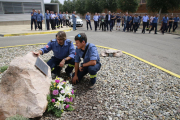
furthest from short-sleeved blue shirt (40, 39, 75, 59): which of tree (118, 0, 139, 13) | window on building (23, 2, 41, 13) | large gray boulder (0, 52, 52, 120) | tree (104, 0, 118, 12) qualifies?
tree (104, 0, 118, 12)

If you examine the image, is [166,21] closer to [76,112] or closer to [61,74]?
[61,74]

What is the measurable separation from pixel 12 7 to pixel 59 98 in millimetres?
21457

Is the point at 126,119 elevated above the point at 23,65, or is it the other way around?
A: the point at 23,65

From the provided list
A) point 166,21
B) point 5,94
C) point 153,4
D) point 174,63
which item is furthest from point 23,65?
point 153,4

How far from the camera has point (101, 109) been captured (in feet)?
9.19

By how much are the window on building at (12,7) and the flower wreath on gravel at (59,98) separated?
20949 mm

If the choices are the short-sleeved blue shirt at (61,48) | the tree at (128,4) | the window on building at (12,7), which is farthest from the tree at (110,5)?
the short-sleeved blue shirt at (61,48)

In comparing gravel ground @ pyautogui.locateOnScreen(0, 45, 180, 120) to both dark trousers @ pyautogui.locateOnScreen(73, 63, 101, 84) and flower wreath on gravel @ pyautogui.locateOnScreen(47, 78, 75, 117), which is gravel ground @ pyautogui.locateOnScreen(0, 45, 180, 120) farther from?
dark trousers @ pyautogui.locateOnScreen(73, 63, 101, 84)

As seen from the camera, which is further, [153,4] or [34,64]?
[153,4]

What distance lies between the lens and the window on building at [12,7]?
19.6 meters

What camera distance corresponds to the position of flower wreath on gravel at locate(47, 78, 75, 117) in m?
2.60

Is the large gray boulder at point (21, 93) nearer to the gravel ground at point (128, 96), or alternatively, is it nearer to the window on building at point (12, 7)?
the gravel ground at point (128, 96)

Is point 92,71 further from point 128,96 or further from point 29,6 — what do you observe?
point 29,6

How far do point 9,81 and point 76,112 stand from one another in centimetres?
129
